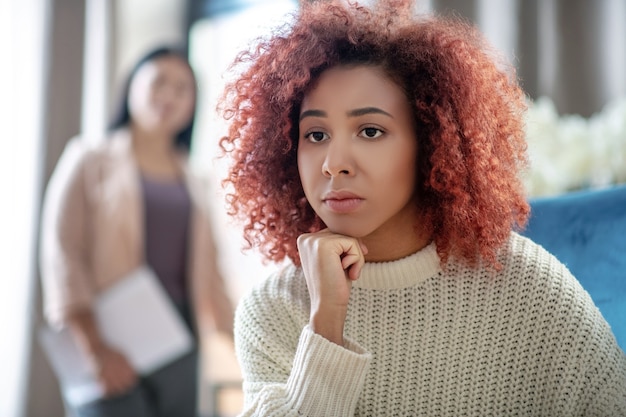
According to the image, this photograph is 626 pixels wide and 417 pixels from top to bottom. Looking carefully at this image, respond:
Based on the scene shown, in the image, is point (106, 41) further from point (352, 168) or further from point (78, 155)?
point (352, 168)

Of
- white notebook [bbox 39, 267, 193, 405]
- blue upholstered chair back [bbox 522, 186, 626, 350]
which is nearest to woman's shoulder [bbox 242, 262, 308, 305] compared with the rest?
blue upholstered chair back [bbox 522, 186, 626, 350]

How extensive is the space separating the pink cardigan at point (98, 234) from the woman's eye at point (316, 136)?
136cm

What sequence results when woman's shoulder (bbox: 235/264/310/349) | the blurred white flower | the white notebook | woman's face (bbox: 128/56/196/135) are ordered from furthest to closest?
woman's face (bbox: 128/56/196/135) < the white notebook < the blurred white flower < woman's shoulder (bbox: 235/264/310/349)

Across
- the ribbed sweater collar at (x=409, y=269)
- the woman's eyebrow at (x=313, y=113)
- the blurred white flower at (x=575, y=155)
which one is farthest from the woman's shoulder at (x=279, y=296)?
the blurred white flower at (x=575, y=155)

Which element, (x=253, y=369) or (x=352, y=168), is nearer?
(x=352, y=168)

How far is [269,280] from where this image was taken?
1.05 m

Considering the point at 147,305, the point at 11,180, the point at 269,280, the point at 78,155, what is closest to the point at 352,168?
the point at 269,280

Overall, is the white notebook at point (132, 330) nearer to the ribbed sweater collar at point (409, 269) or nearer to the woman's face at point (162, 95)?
the woman's face at point (162, 95)

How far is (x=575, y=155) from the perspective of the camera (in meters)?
1.80

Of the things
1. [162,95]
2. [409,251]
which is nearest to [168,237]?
[162,95]

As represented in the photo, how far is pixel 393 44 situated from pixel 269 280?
1.17ft

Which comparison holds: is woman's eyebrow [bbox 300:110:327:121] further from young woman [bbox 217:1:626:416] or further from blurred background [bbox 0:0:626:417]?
blurred background [bbox 0:0:626:417]

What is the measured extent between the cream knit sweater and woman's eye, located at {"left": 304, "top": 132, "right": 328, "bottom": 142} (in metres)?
0.18

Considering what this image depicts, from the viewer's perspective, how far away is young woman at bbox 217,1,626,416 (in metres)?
0.89
